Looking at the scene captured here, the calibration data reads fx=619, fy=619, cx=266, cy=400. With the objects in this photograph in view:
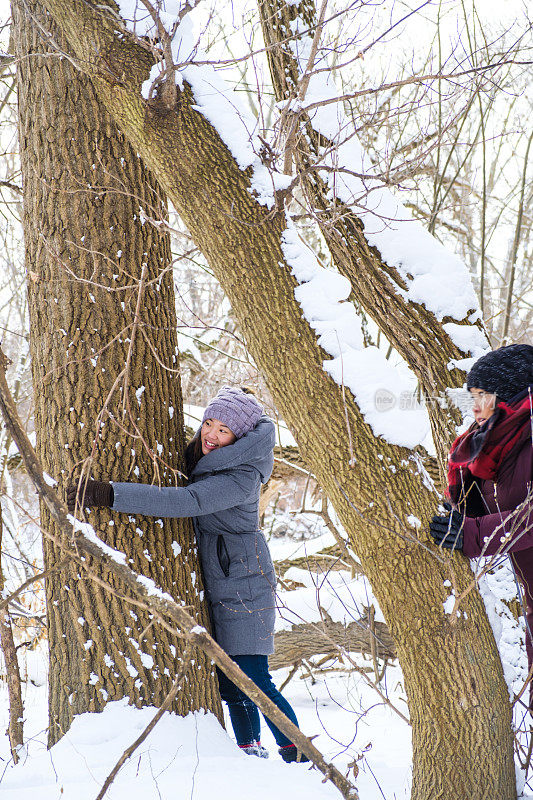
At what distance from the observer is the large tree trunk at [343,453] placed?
2164mm

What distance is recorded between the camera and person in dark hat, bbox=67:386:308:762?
9.30 feet

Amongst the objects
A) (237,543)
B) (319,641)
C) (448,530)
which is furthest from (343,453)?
(319,641)

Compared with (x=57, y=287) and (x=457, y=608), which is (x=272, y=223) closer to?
(x=57, y=287)

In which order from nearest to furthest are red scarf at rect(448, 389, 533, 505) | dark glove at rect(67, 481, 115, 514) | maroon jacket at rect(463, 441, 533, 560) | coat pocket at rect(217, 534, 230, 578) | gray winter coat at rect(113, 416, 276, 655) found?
maroon jacket at rect(463, 441, 533, 560) → red scarf at rect(448, 389, 533, 505) → dark glove at rect(67, 481, 115, 514) → gray winter coat at rect(113, 416, 276, 655) → coat pocket at rect(217, 534, 230, 578)

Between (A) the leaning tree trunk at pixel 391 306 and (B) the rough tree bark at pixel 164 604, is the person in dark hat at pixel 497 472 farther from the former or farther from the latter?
(B) the rough tree bark at pixel 164 604

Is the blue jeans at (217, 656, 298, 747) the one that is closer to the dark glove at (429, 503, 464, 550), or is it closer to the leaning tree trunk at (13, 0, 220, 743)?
the leaning tree trunk at (13, 0, 220, 743)

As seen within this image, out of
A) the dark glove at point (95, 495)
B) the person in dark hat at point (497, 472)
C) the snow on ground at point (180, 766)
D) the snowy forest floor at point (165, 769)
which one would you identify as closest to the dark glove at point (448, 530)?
the person in dark hat at point (497, 472)

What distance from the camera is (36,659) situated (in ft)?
19.2

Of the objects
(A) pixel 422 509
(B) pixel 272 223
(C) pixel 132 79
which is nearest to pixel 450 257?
(B) pixel 272 223

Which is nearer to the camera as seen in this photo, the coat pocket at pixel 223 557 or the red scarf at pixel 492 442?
the red scarf at pixel 492 442

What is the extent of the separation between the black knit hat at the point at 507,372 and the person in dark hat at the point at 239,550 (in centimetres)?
106

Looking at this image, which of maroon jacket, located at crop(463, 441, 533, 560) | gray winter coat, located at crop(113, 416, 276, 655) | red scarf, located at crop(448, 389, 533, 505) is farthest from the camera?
gray winter coat, located at crop(113, 416, 276, 655)

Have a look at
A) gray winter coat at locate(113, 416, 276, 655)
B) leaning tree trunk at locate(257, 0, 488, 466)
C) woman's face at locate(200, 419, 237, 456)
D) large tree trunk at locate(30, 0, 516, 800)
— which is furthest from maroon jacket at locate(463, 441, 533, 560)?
woman's face at locate(200, 419, 237, 456)

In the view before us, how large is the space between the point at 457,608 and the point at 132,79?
2.26 meters
